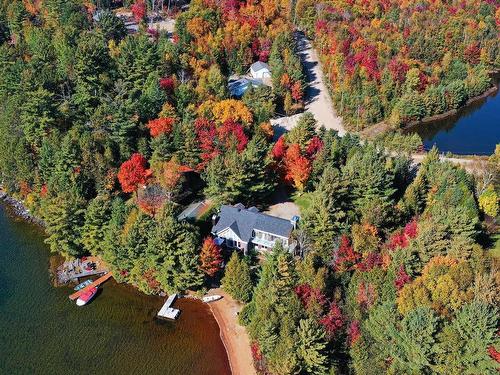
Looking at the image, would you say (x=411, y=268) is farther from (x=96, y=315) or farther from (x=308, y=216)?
(x=96, y=315)

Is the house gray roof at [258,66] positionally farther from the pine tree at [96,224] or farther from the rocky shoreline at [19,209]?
the rocky shoreline at [19,209]

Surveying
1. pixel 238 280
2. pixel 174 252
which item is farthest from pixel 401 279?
pixel 174 252

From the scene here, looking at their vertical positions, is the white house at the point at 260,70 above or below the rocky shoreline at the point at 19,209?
above

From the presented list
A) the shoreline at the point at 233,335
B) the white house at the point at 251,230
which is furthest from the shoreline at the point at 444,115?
the shoreline at the point at 233,335

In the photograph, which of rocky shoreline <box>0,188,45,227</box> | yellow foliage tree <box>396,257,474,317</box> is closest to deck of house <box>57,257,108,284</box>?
rocky shoreline <box>0,188,45,227</box>

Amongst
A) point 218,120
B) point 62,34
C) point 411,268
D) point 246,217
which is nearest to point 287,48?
point 218,120

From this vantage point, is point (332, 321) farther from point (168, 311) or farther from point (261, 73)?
point (261, 73)

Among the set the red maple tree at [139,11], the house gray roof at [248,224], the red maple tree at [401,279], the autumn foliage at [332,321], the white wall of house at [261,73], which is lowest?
the autumn foliage at [332,321]
